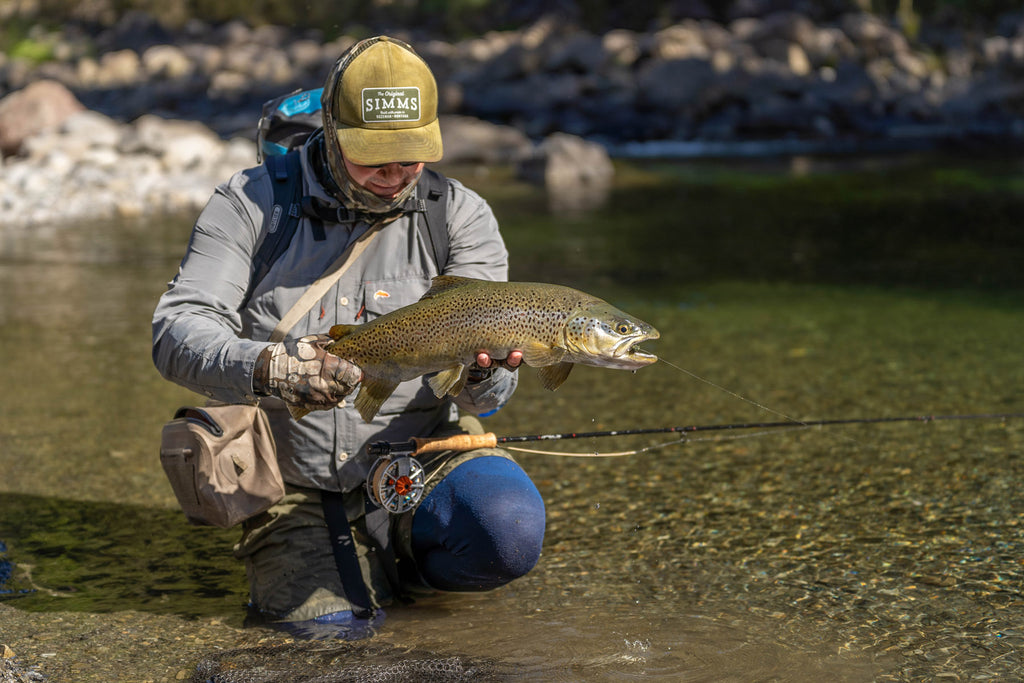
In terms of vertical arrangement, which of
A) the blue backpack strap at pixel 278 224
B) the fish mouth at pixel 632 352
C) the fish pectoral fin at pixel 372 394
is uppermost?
the blue backpack strap at pixel 278 224

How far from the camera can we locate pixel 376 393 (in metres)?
3.87

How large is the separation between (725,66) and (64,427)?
90.4ft

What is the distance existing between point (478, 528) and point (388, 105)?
4.34 ft

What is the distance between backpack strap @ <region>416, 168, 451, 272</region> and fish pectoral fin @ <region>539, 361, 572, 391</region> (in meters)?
0.61

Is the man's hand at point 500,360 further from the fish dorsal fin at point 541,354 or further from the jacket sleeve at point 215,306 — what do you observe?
the jacket sleeve at point 215,306

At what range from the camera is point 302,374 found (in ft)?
11.8

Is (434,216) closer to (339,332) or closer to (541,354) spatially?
(339,332)

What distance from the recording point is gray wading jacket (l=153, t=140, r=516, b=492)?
392 centimetres

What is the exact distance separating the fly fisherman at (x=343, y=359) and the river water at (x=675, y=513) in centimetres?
21

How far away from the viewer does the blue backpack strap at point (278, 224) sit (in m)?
4.05

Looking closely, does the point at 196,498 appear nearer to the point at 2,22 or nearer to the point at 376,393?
the point at 376,393

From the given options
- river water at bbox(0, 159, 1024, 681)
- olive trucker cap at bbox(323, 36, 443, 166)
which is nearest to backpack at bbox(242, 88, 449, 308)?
olive trucker cap at bbox(323, 36, 443, 166)

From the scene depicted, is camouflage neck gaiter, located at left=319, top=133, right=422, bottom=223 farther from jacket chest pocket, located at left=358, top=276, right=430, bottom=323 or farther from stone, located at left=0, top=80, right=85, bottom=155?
stone, located at left=0, top=80, right=85, bottom=155

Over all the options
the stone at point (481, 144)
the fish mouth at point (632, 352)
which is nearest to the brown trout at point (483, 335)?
the fish mouth at point (632, 352)
